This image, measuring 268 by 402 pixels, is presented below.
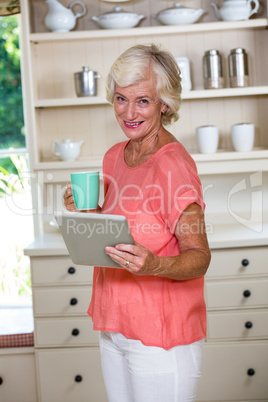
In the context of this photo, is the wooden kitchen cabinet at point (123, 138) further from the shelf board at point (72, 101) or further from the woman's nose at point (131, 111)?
the woman's nose at point (131, 111)

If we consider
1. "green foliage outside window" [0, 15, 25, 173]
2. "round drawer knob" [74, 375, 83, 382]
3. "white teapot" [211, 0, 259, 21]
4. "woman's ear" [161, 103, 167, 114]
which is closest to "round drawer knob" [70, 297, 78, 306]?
"round drawer knob" [74, 375, 83, 382]

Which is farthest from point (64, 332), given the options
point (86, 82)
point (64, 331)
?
point (86, 82)

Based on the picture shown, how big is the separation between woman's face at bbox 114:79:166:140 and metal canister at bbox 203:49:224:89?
141cm

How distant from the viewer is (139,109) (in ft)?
4.70

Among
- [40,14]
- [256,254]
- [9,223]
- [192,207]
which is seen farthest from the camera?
[9,223]

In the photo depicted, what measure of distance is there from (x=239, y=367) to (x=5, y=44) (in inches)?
87.4

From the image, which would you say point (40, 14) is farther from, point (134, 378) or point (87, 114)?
point (134, 378)

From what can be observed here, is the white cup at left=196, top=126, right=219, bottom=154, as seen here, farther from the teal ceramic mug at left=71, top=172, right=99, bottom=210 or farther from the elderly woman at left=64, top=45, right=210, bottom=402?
the teal ceramic mug at left=71, top=172, right=99, bottom=210

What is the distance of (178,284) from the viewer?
1.40 metres

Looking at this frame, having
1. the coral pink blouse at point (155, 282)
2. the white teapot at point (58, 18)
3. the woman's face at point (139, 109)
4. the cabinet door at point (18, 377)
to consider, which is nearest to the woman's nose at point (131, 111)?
the woman's face at point (139, 109)

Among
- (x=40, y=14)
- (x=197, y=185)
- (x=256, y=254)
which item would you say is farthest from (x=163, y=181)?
(x=40, y=14)

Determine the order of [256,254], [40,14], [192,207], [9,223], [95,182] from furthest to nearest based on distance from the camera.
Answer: [9,223] < [40,14] < [256,254] < [95,182] < [192,207]

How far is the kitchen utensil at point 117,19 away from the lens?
2.72 meters

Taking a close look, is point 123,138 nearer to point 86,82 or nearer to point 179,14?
point 86,82
